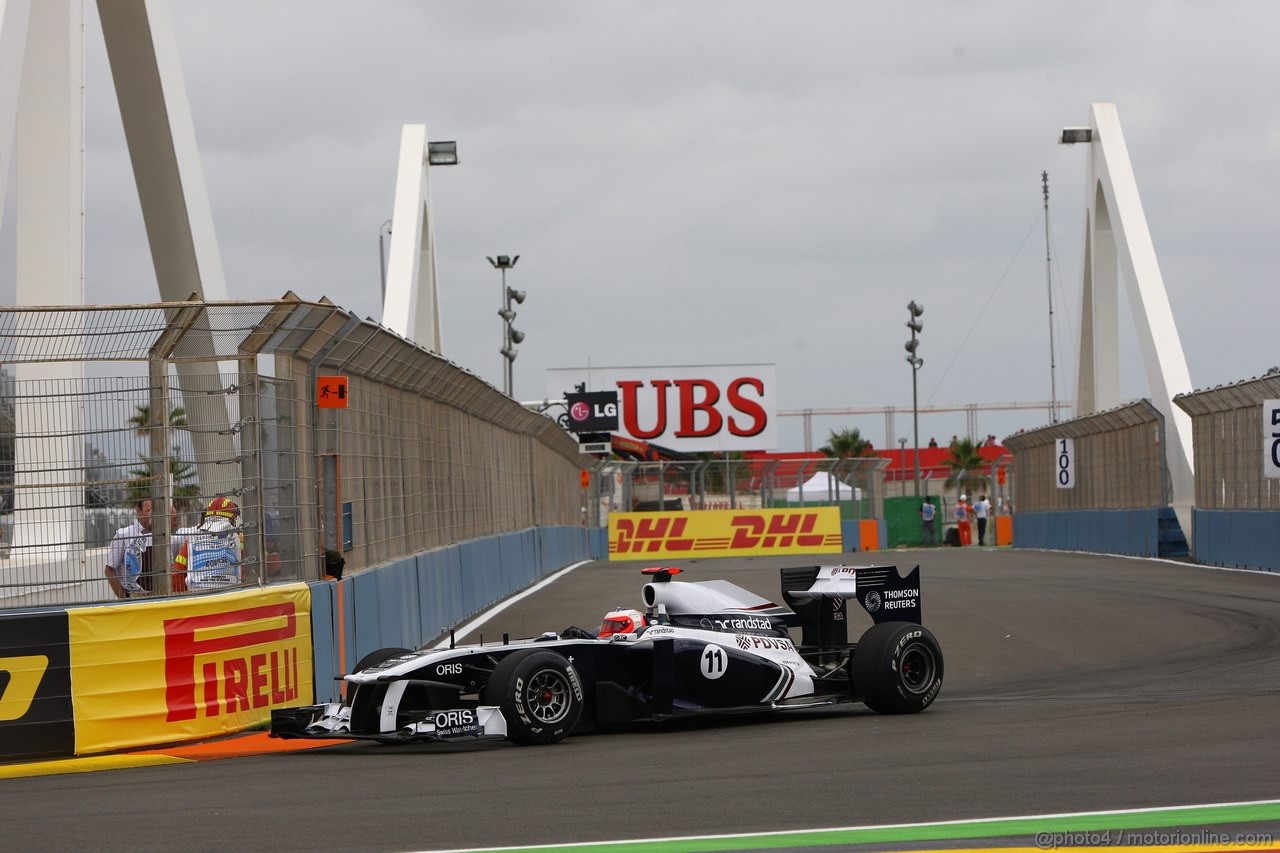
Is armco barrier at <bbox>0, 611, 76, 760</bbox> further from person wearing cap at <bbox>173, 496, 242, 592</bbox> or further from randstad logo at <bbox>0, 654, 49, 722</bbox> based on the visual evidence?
person wearing cap at <bbox>173, 496, 242, 592</bbox>

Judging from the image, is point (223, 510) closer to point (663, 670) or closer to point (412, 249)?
point (663, 670)

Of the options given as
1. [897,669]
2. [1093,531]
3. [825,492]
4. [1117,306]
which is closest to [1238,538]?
[1093,531]

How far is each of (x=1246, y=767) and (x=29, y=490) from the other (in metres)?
6.67

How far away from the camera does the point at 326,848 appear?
602 centimetres

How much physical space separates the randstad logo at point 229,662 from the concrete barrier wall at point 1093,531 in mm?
24070

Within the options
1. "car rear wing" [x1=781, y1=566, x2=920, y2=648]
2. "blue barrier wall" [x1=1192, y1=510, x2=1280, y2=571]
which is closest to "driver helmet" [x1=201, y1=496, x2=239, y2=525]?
"car rear wing" [x1=781, y1=566, x2=920, y2=648]

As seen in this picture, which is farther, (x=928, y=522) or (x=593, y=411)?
(x=593, y=411)

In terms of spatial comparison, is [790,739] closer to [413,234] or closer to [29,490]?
[29,490]

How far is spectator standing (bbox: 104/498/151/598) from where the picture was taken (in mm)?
9406

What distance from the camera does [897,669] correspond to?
9867 millimetres

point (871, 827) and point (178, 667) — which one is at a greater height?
point (178, 667)

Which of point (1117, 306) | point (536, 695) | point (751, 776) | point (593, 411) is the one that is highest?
point (1117, 306)

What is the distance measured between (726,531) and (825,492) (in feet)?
12.7

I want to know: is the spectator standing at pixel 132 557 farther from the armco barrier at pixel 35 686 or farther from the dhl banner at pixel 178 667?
the armco barrier at pixel 35 686
